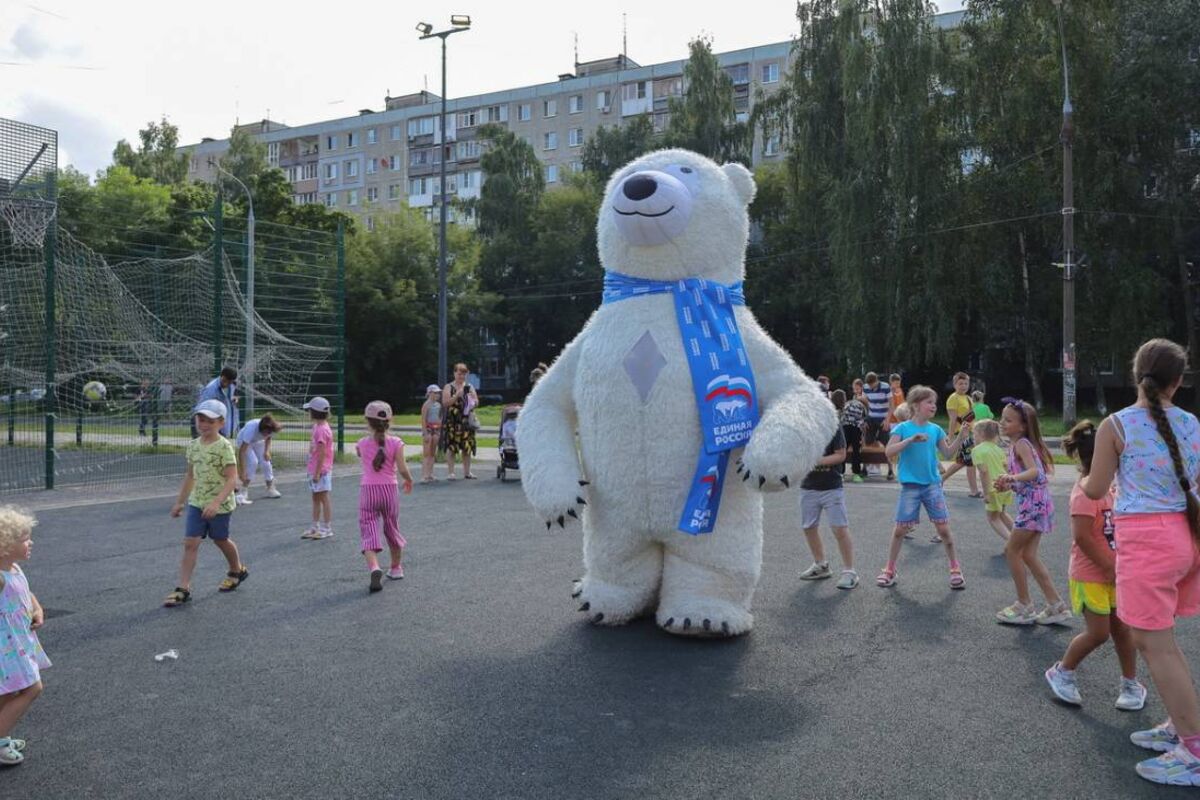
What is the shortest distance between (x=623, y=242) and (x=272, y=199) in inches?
1334

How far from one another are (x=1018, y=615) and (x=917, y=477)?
56.0 inches

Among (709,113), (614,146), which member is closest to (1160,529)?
(709,113)

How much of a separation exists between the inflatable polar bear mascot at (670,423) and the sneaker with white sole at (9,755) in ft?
8.22

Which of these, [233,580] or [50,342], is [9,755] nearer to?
[233,580]

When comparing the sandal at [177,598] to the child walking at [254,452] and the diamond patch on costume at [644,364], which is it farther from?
the child walking at [254,452]

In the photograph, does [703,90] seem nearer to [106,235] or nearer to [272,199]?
[272,199]

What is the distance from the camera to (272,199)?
36156mm

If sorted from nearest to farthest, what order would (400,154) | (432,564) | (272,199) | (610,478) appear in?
(610,478) < (432,564) < (272,199) < (400,154)

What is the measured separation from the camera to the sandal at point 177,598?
20.1 ft

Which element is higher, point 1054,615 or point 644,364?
point 644,364

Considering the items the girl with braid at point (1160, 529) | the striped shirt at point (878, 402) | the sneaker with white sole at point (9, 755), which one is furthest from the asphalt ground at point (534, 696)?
the striped shirt at point (878, 402)

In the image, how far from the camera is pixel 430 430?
14.0 m

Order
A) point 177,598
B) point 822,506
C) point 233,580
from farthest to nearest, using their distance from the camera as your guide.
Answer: point 822,506, point 233,580, point 177,598

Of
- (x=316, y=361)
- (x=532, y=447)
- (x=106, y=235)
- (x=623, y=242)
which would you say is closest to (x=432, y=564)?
(x=532, y=447)
